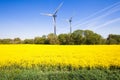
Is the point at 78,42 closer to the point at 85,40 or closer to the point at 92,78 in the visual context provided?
the point at 85,40

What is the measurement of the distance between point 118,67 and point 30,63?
7070 mm

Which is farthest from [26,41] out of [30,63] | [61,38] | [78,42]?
[30,63]

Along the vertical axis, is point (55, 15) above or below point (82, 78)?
above

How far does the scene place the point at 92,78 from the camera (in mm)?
12078

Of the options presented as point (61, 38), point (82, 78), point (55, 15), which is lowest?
point (82, 78)

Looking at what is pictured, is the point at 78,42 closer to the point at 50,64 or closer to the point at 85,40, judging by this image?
the point at 85,40

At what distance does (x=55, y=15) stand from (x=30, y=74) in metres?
34.7

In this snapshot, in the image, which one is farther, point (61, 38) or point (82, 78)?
point (61, 38)

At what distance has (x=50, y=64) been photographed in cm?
1620

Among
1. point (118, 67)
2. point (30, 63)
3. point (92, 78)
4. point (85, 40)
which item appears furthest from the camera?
point (85, 40)

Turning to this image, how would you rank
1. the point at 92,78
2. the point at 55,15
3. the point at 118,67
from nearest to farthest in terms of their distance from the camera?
the point at 92,78, the point at 118,67, the point at 55,15

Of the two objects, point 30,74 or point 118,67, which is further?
point 118,67

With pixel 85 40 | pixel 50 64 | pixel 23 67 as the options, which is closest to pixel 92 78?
pixel 50 64

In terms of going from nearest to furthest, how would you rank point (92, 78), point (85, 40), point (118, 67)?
point (92, 78), point (118, 67), point (85, 40)
